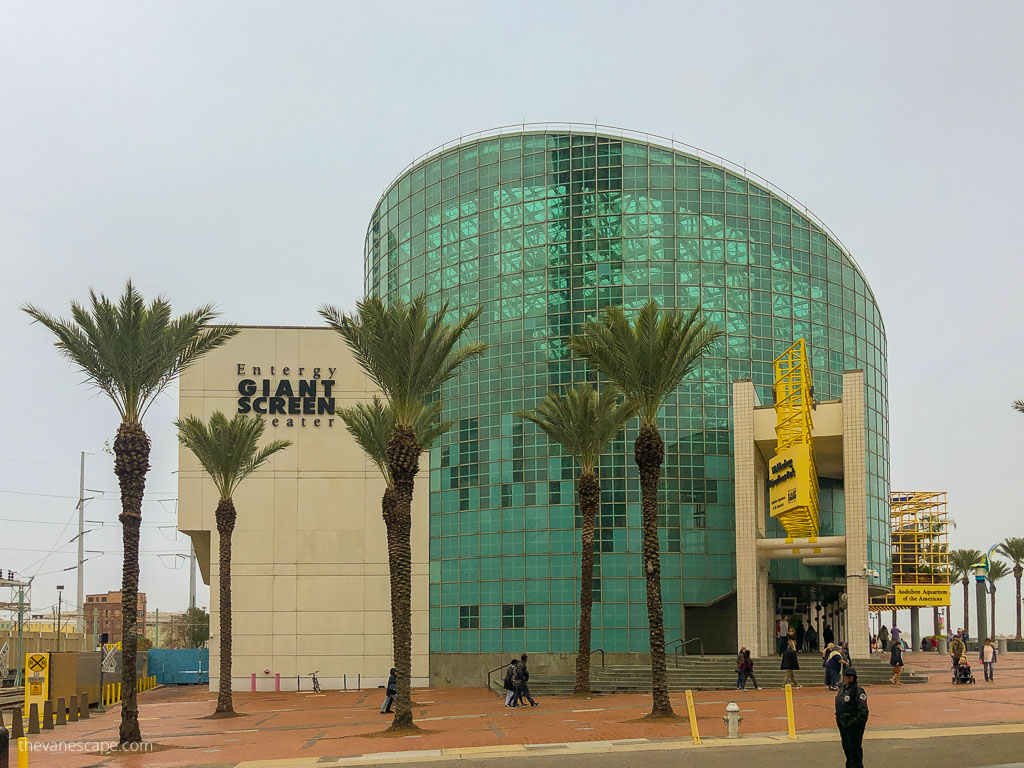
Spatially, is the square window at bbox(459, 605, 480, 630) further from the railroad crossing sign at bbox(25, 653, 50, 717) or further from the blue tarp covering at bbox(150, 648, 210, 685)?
the blue tarp covering at bbox(150, 648, 210, 685)

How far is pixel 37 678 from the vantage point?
40.8m

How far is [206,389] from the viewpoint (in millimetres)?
59469

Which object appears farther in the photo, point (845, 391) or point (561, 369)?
point (561, 369)

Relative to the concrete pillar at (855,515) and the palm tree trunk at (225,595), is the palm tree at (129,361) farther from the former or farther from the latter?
the concrete pillar at (855,515)

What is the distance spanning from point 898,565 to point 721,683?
133 feet

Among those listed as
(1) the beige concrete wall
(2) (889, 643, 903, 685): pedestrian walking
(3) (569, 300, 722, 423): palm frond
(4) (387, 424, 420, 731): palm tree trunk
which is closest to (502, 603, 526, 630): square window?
(1) the beige concrete wall

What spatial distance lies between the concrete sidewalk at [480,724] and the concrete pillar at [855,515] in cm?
385

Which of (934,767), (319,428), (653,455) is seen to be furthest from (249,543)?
(934,767)

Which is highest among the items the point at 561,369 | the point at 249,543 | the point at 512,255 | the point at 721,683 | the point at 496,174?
A: the point at 496,174

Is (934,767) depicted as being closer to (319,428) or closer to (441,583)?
(441,583)

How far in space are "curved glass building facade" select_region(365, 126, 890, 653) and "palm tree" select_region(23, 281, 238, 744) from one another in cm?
2638

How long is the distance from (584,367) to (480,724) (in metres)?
26.8

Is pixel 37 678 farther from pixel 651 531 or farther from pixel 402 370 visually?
pixel 651 531

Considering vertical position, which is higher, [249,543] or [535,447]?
[535,447]
